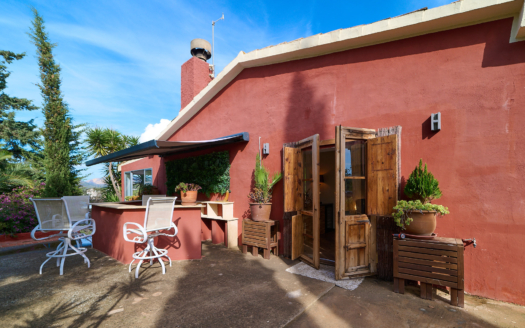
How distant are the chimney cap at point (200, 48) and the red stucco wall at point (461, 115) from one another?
563cm

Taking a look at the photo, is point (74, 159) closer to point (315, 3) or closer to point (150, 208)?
point (150, 208)

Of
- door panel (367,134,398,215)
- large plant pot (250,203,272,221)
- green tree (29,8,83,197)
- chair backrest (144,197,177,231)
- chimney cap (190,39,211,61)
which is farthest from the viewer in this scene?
chimney cap (190,39,211,61)

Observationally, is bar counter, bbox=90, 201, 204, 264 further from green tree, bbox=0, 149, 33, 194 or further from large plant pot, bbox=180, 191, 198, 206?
green tree, bbox=0, 149, 33, 194

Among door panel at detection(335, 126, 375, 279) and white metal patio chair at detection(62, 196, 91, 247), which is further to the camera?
white metal patio chair at detection(62, 196, 91, 247)

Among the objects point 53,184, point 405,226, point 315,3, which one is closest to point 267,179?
point 405,226

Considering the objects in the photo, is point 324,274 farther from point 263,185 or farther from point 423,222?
point 263,185

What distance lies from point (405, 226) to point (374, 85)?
2186 mm

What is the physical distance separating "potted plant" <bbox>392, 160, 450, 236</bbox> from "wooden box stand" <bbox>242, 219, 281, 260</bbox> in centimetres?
216

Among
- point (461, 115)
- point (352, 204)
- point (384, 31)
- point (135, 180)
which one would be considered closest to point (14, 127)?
point (135, 180)

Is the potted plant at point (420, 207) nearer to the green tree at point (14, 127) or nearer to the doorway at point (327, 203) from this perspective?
the doorway at point (327, 203)

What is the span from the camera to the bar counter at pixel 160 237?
4.05 m

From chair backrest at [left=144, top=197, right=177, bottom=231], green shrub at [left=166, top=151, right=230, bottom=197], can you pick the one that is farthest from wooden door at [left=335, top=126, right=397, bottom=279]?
green shrub at [left=166, top=151, right=230, bottom=197]

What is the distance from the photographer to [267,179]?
4668 mm

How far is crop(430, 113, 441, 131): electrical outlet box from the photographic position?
129 inches
